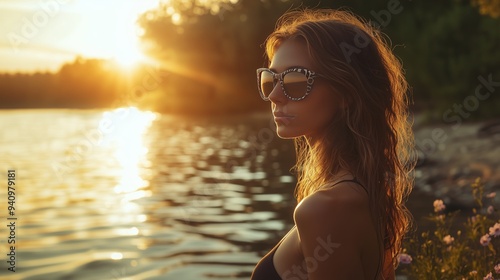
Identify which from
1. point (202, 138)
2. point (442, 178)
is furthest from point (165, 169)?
point (202, 138)

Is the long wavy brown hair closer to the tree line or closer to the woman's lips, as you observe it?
the woman's lips

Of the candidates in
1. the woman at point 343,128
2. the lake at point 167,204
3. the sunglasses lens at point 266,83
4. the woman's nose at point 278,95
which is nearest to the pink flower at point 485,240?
the woman at point 343,128

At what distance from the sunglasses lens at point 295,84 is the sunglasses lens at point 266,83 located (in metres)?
0.16

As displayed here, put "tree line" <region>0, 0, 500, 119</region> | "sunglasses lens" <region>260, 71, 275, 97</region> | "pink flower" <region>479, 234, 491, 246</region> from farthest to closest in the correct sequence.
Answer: "tree line" <region>0, 0, 500, 119</region>
"pink flower" <region>479, 234, 491, 246</region>
"sunglasses lens" <region>260, 71, 275, 97</region>

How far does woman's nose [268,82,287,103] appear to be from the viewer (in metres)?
2.53

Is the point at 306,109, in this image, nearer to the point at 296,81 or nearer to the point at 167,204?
the point at 296,81

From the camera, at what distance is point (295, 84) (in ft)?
8.00

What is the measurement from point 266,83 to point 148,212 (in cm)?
1166

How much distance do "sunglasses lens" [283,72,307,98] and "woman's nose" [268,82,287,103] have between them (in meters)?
0.05

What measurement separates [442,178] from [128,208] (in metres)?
7.70

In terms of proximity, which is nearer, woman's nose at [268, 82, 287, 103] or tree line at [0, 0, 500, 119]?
woman's nose at [268, 82, 287, 103]

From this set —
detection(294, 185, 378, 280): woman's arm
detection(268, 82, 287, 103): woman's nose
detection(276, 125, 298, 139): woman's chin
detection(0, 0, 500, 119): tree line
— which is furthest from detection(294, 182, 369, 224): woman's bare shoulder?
detection(0, 0, 500, 119): tree line

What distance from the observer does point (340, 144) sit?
2.49 m

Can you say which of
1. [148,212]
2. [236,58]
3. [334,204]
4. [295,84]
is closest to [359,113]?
[295,84]
